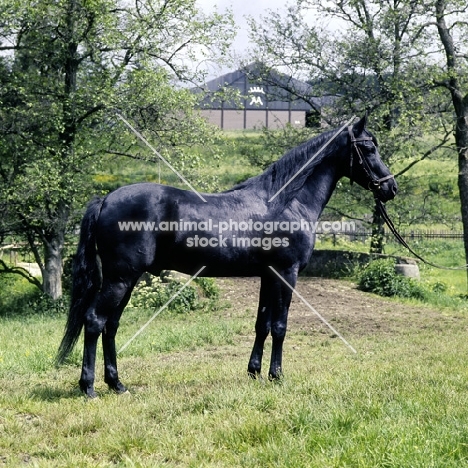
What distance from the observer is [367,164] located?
6840 mm

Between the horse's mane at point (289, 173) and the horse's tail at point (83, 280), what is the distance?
5.44 feet

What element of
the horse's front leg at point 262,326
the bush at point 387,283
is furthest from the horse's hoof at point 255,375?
the bush at point 387,283

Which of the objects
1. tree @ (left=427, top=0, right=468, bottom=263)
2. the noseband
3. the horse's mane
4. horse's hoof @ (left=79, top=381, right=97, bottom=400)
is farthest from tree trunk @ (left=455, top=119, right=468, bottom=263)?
horse's hoof @ (left=79, top=381, right=97, bottom=400)

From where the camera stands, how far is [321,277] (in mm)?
18844

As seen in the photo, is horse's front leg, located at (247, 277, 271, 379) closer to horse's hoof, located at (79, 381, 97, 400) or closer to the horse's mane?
→ the horse's mane

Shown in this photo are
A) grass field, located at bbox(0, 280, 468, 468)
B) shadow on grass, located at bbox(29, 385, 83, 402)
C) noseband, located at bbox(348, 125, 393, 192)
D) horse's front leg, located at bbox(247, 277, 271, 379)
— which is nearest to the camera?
grass field, located at bbox(0, 280, 468, 468)

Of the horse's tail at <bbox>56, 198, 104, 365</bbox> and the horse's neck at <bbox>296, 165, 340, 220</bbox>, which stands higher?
the horse's neck at <bbox>296, 165, 340, 220</bbox>

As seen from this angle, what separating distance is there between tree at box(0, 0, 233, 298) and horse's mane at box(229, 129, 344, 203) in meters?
8.95

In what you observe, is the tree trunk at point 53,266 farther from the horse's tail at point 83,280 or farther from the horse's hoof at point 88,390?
the horse's hoof at point 88,390

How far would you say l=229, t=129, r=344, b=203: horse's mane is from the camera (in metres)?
6.70

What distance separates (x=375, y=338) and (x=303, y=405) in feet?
18.6

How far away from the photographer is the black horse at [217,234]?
20.0 ft

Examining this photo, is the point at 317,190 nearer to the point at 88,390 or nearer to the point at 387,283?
the point at 88,390

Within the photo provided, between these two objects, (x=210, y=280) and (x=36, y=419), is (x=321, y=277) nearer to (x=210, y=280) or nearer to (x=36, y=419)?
(x=210, y=280)
